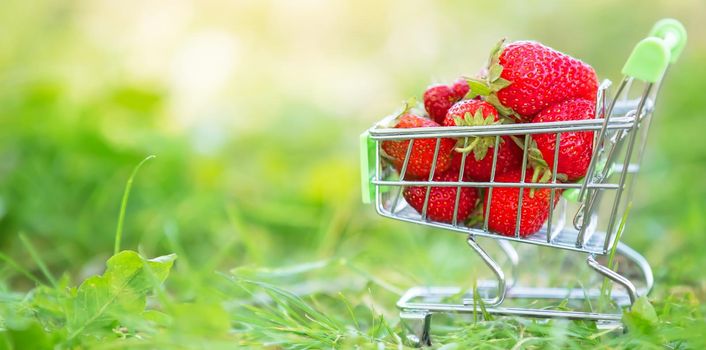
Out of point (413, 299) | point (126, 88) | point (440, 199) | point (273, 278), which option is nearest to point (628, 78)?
point (440, 199)

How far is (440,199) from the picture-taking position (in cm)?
132

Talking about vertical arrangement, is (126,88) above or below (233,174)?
above

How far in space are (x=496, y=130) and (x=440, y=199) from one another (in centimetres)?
17

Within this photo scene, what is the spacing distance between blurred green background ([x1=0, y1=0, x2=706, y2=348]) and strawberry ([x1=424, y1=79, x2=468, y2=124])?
0.12 metres

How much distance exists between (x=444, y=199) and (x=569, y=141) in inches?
9.2

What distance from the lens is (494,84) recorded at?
1265 mm

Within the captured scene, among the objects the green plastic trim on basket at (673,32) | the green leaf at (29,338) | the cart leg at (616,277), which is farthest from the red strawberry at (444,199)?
the green leaf at (29,338)

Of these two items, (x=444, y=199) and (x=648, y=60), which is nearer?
(x=648, y=60)

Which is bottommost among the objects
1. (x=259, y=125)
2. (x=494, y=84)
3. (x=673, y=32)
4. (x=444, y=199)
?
(x=259, y=125)

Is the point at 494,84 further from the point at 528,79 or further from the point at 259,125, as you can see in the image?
the point at 259,125

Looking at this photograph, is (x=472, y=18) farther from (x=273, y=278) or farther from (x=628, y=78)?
(x=628, y=78)

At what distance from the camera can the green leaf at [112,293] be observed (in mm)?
1230

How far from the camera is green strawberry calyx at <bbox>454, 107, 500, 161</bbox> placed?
1.24 meters

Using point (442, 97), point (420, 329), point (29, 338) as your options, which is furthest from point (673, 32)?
point (29, 338)
